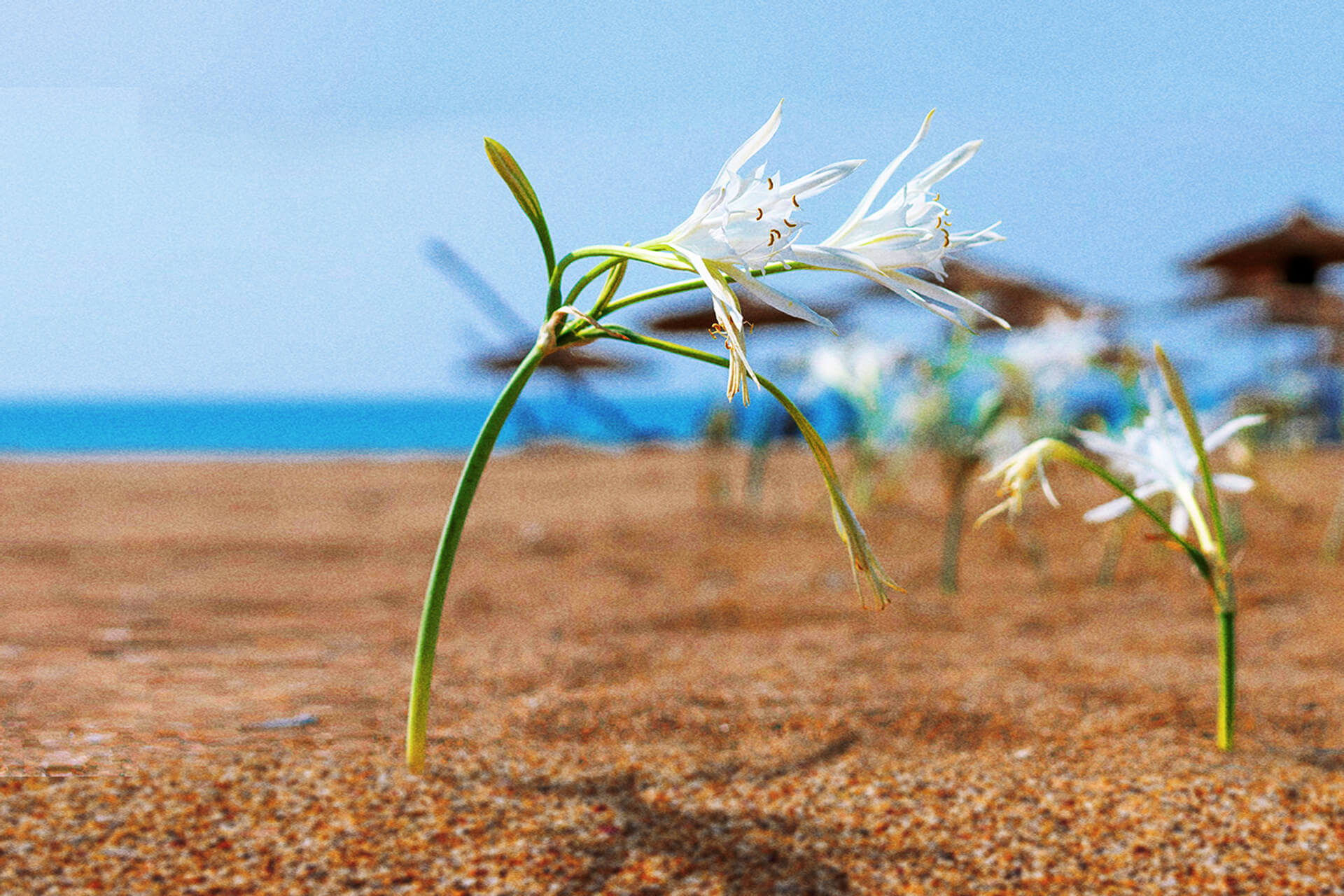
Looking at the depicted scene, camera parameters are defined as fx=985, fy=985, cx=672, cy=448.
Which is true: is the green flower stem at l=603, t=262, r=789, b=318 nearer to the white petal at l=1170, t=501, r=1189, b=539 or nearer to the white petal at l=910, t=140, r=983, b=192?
the white petal at l=910, t=140, r=983, b=192

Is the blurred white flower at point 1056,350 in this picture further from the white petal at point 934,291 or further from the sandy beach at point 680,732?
the white petal at point 934,291

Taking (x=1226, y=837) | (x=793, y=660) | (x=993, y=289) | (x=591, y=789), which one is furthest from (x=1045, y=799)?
(x=993, y=289)

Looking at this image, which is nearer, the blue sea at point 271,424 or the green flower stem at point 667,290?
the green flower stem at point 667,290

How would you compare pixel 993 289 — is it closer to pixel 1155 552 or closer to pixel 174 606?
pixel 1155 552

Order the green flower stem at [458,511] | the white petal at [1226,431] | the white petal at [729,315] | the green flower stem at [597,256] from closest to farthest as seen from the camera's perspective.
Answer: the white petal at [729,315]
the green flower stem at [597,256]
the green flower stem at [458,511]
the white petal at [1226,431]

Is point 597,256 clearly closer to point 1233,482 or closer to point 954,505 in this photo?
point 1233,482

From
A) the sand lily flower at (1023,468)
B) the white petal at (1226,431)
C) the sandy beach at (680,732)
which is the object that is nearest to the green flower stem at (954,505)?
the sandy beach at (680,732)
